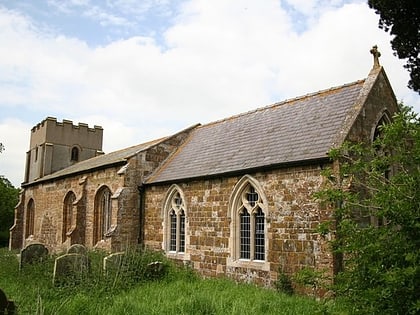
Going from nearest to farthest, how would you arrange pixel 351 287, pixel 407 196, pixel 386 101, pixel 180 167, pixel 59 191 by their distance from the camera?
pixel 407 196
pixel 351 287
pixel 386 101
pixel 180 167
pixel 59 191

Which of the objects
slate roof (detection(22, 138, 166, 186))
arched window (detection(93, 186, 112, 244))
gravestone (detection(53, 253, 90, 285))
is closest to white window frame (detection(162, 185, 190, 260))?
slate roof (detection(22, 138, 166, 186))

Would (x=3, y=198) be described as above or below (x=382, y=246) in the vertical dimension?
above

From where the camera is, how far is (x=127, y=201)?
18031 mm

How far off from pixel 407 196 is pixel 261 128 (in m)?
11.1

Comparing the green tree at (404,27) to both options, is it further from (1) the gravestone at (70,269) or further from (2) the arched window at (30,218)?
(2) the arched window at (30,218)

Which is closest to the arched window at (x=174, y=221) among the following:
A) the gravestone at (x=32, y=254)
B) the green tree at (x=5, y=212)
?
the gravestone at (x=32, y=254)

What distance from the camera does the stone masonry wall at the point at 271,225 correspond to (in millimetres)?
11422

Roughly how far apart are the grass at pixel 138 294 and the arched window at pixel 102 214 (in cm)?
626

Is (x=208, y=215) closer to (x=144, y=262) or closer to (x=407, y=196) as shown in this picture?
(x=144, y=262)

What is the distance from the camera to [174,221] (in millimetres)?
17078

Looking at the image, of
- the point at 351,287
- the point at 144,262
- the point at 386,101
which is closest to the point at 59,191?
the point at 144,262

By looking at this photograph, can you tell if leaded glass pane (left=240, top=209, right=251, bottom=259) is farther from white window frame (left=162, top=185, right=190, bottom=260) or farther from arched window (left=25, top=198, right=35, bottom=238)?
arched window (left=25, top=198, right=35, bottom=238)

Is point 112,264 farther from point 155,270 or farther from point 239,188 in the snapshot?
point 239,188

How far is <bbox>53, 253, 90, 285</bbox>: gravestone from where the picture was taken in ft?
38.0
